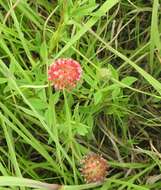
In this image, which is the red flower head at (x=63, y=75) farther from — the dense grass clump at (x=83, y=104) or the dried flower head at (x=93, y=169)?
the dried flower head at (x=93, y=169)

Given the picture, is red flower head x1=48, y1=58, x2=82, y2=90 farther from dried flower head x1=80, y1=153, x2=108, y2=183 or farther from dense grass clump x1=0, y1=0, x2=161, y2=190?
dried flower head x1=80, y1=153, x2=108, y2=183

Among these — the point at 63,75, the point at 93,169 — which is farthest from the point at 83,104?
the point at 63,75

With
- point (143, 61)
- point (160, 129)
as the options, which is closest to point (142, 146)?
point (160, 129)

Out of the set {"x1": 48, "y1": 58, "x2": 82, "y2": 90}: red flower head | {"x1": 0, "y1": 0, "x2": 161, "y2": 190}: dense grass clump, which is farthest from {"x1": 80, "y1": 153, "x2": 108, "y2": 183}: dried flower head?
{"x1": 48, "y1": 58, "x2": 82, "y2": 90}: red flower head

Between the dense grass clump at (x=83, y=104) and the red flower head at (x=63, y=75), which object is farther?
the dense grass clump at (x=83, y=104)

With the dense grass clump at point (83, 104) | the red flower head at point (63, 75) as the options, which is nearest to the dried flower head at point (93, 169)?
the dense grass clump at point (83, 104)

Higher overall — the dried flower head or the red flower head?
the red flower head
